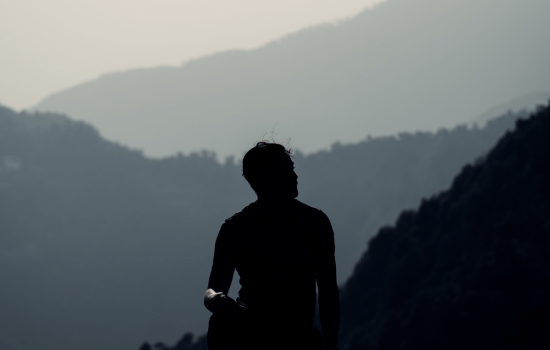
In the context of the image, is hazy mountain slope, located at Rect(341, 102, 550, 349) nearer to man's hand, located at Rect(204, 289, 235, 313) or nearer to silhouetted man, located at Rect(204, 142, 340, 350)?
silhouetted man, located at Rect(204, 142, 340, 350)

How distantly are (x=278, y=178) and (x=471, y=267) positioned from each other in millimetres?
29769

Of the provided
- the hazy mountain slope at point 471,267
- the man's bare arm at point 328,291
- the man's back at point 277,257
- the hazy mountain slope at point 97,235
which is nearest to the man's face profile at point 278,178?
the man's back at point 277,257

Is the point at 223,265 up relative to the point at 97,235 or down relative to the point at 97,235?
down

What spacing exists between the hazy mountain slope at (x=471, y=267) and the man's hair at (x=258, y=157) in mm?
22471

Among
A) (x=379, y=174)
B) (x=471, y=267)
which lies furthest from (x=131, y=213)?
(x=471, y=267)

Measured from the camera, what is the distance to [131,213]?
490 feet

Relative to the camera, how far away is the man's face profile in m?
3.82

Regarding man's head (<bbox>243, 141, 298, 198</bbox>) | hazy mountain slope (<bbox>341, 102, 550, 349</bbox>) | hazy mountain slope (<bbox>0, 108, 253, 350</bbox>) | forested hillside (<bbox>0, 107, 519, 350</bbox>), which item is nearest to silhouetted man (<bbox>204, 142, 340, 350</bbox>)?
man's head (<bbox>243, 141, 298, 198</bbox>)

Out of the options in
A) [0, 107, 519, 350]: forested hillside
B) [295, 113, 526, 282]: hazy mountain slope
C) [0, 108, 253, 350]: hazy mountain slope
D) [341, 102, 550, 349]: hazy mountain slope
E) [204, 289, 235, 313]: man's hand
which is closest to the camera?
[204, 289, 235, 313]: man's hand

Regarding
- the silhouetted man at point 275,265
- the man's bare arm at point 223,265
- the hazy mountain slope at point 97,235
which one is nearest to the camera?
the silhouetted man at point 275,265

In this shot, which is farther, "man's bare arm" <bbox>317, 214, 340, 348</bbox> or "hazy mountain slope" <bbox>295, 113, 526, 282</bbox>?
"hazy mountain slope" <bbox>295, 113, 526, 282</bbox>

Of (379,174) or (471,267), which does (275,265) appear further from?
(379,174)

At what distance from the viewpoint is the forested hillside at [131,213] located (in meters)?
114

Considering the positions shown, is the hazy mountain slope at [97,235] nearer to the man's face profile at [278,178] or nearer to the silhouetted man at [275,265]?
the silhouetted man at [275,265]
